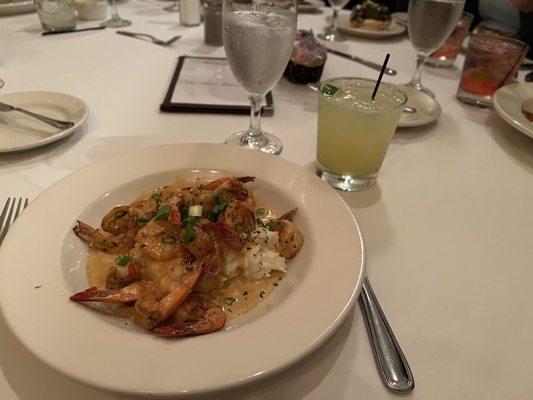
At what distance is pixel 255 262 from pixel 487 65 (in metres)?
1.65

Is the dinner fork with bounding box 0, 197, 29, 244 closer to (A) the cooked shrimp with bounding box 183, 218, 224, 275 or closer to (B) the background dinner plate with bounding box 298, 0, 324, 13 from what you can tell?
(A) the cooked shrimp with bounding box 183, 218, 224, 275

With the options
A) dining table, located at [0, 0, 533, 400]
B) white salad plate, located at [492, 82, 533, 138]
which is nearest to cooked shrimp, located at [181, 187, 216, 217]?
dining table, located at [0, 0, 533, 400]

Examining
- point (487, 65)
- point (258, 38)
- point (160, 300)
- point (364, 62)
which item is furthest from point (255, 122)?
→ point (487, 65)

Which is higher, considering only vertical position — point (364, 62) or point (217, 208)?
point (217, 208)

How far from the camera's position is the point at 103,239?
1.01m

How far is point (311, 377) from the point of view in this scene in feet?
2.56

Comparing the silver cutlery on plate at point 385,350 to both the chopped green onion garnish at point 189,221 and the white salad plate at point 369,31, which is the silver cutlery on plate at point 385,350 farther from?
the white salad plate at point 369,31

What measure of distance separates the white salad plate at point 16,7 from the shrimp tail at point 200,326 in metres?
2.81

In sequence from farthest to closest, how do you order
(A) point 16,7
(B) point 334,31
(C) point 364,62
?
(B) point 334,31 < (A) point 16,7 < (C) point 364,62

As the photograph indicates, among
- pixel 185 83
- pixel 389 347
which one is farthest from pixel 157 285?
pixel 185 83

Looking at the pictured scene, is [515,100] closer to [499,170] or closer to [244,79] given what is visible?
[499,170]

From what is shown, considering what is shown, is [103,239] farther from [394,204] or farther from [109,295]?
[394,204]

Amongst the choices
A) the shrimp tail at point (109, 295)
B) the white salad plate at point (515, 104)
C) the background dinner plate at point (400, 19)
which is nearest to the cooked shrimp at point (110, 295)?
the shrimp tail at point (109, 295)

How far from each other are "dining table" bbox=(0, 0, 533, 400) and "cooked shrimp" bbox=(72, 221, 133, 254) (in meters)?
0.26
